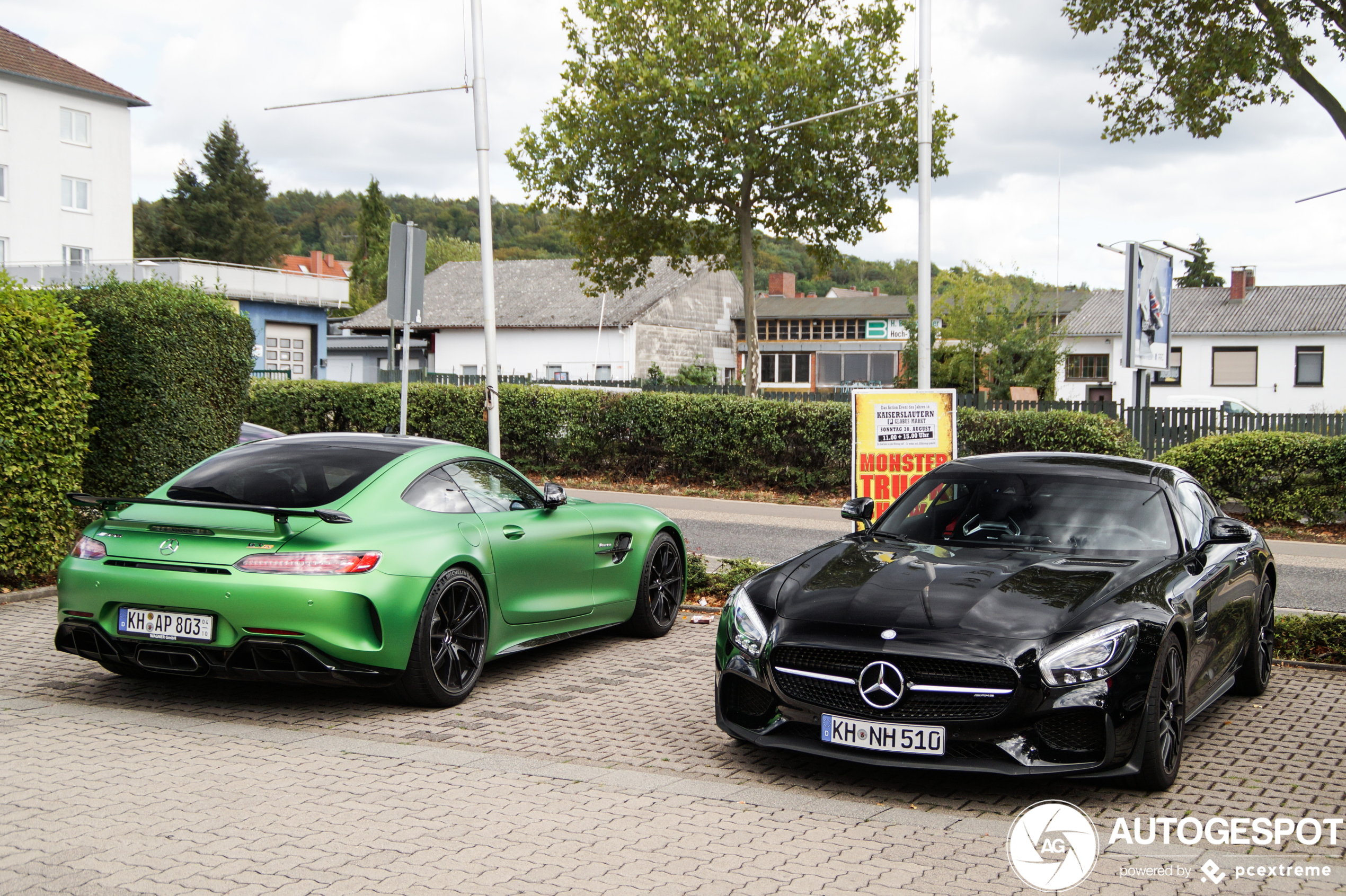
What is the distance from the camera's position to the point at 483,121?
14164 mm

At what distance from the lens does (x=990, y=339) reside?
165 ft

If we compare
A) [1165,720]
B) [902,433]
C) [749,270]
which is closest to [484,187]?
[902,433]

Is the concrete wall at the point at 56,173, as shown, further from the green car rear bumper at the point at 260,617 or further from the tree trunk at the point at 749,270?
the green car rear bumper at the point at 260,617

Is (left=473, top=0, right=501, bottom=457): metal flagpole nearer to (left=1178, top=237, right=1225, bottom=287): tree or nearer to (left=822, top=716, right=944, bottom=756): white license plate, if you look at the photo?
(left=822, top=716, right=944, bottom=756): white license plate

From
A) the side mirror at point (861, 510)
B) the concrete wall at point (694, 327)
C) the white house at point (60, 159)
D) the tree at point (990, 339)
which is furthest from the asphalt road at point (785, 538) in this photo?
the white house at point (60, 159)

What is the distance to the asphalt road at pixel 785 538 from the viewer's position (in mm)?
11719

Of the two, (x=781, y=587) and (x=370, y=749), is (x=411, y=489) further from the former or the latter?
(x=781, y=587)

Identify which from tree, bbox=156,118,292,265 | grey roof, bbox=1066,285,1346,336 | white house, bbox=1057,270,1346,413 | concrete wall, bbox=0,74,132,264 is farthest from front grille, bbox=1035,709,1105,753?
tree, bbox=156,118,292,265

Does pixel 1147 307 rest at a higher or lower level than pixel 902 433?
higher

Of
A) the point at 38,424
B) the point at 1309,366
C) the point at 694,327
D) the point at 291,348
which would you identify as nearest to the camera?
the point at 38,424

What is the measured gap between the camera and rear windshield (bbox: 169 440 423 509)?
6.18 metres

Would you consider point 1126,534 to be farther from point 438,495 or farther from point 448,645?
point 438,495

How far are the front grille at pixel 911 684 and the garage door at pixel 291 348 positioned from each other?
1774 inches

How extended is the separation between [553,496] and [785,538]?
807cm
